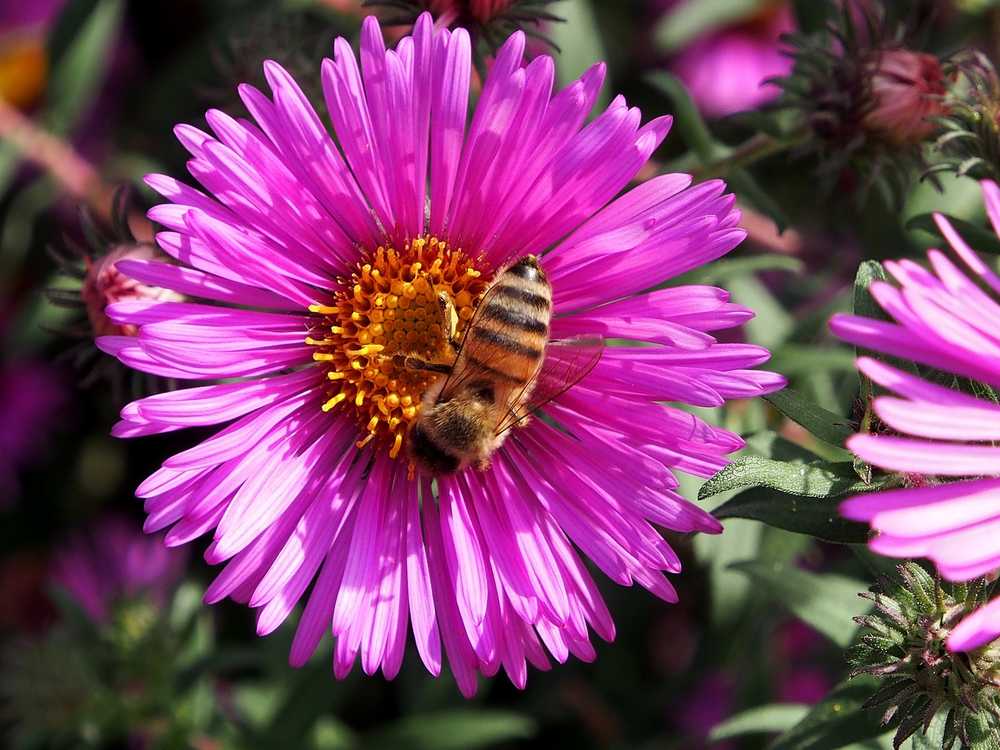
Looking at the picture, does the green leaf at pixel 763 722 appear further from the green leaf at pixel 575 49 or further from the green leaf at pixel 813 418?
the green leaf at pixel 575 49

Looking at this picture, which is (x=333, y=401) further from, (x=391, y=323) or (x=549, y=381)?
(x=549, y=381)

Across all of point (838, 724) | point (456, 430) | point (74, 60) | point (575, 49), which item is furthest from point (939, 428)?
point (74, 60)

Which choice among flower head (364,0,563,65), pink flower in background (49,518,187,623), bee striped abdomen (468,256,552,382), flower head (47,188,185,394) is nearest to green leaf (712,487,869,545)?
bee striped abdomen (468,256,552,382)

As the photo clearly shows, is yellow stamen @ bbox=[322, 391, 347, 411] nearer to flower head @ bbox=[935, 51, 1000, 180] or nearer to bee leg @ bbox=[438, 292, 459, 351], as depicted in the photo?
bee leg @ bbox=[438, 292, 459, 351]

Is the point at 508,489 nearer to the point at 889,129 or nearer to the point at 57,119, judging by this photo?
the point at 889,129

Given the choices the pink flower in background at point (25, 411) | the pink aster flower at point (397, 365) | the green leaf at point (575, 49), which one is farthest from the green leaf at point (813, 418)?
the pink flower in background at point (25, 411)
